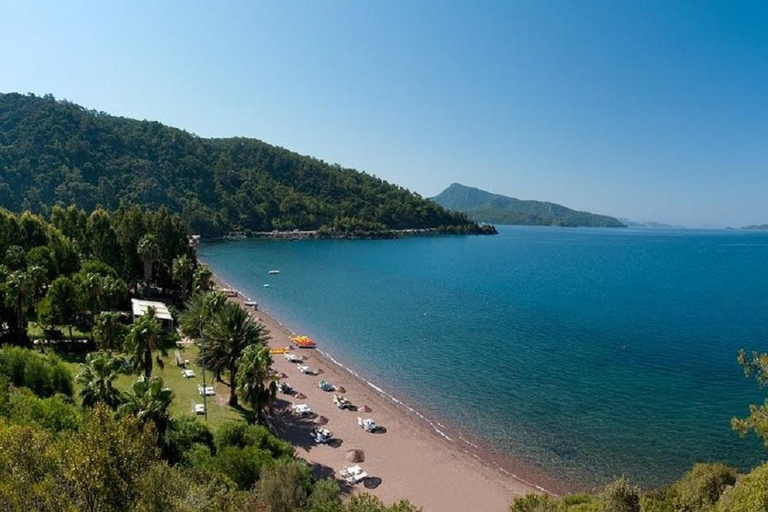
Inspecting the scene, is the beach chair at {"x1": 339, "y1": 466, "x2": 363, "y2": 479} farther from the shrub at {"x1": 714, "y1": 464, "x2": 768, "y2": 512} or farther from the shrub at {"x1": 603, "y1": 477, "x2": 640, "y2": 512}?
the shrub at {"x1": 714, "y1": 464, "x2": 768, "y2": 512}

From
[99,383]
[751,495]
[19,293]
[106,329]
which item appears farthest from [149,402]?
[19,293]

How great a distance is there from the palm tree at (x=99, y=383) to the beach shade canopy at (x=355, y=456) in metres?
15.6

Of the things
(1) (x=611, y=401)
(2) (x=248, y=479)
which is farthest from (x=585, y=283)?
(2) (x=248, y=479)

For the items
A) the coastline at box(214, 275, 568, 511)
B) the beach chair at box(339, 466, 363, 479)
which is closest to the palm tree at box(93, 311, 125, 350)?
the coastline at box(214, 275, 568, 511)

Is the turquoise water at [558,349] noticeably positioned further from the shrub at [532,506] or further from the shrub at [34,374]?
the shrub at [34,374]

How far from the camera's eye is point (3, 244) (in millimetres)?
60156

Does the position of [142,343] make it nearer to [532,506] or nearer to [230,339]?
[230,339]

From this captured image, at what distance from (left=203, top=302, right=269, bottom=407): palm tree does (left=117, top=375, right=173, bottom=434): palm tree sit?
12.6 metres

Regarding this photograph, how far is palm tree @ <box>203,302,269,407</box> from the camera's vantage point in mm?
37156

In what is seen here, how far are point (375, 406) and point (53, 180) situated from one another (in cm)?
18654

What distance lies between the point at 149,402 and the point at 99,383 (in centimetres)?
402

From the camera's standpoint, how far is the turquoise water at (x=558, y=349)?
37.8 metres

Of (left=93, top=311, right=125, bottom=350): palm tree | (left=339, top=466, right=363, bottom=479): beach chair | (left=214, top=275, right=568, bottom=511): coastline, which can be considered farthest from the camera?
(left=93, top=311, right=125, bottom=350): palm tree

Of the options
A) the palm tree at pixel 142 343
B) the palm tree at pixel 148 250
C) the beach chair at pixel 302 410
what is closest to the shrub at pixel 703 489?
the beach chair at pixel 302 410
